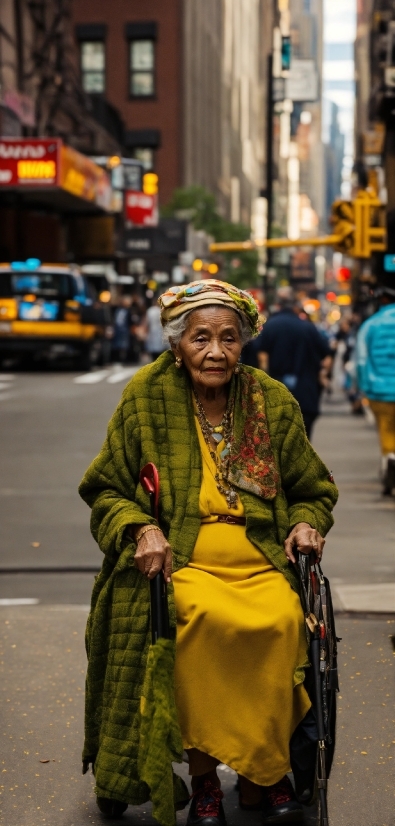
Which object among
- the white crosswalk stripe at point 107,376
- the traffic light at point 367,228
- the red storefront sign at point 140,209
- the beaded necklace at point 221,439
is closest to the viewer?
the beaded necklace at point 221,439

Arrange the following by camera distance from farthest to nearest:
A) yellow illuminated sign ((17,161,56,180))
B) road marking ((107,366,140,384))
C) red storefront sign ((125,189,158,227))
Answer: red storefront sign ((125,189,158,227)) → yellow illuminated sign ((17,161,56,180)) → road marking ((107,366,140,384))

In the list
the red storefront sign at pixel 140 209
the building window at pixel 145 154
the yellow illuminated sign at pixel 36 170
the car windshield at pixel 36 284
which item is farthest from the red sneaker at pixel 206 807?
the building window at pixel 145 154

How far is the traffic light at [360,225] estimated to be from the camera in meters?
16.6

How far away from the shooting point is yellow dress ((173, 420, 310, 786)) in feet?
14.0

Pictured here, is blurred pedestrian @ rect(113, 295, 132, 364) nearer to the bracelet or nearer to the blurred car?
the blurred car

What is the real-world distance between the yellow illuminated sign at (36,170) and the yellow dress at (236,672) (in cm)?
2891

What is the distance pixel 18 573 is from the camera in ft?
29.3

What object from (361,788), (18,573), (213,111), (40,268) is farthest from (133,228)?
(361,788)

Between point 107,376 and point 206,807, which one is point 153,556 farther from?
point 107,376

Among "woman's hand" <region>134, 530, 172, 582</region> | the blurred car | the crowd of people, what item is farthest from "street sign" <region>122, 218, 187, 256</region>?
"woman's hand" <region>134, 530, 172, 582</region>

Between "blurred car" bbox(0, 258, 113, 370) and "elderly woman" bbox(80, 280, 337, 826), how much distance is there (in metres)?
24.5

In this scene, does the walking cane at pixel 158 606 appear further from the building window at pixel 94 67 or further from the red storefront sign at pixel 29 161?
the building window at pixel 94 67

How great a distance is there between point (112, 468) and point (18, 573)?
4638 mm

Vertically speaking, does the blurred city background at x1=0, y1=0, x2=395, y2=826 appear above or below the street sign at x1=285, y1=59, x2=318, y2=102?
below
